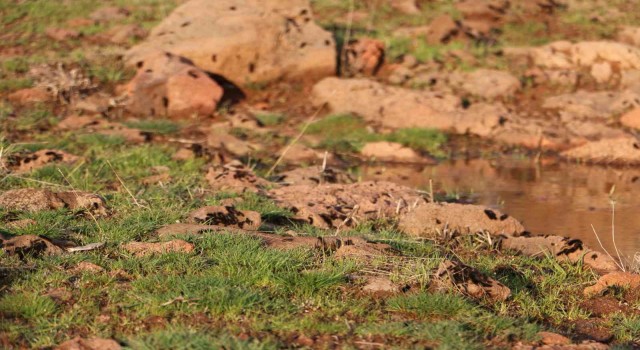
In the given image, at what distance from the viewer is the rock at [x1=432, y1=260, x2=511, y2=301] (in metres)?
4.77

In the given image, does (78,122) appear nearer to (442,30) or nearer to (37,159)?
(37,159)

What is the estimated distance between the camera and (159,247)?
16.6ft

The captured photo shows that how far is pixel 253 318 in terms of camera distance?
4.22 metres

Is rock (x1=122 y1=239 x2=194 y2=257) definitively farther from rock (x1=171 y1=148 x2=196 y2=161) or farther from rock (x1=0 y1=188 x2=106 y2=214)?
rock (x1=171 y1=148 x2=196 y2=161)

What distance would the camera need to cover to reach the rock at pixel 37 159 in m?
7.72

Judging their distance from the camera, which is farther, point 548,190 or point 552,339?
point 548,190

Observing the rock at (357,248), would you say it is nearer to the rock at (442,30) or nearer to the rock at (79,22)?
the rock at (442,30)

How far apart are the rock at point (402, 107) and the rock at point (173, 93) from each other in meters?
1.34

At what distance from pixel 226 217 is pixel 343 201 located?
1.31 metres

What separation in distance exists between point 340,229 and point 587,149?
176 inches

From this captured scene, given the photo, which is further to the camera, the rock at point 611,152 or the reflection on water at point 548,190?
the rock at point 611,152

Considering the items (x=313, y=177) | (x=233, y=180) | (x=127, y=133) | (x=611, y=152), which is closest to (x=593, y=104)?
(x=611, y=152)

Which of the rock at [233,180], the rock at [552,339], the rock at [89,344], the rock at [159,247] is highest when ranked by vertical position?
the rock at [89,344]

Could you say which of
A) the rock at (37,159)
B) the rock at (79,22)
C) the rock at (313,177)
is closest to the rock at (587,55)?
the rock at (313,177)
